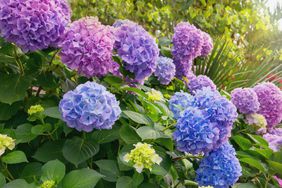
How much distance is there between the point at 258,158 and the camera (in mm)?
1531

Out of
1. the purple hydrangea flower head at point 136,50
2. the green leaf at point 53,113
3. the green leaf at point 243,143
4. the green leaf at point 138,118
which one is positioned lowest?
the green leaf at point 243,143

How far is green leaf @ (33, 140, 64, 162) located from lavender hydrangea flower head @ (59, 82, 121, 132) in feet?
0.49

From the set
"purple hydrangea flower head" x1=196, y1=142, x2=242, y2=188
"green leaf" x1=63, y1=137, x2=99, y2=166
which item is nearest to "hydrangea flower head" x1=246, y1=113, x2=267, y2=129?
"purple hydrangea flower head" x1=196, y1=142, x2=242, y2=188

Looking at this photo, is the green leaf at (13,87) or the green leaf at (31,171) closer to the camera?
the green leaf at (31,171)

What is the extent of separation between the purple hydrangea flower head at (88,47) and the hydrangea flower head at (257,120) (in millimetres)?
755

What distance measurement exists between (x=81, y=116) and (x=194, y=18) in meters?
3.53

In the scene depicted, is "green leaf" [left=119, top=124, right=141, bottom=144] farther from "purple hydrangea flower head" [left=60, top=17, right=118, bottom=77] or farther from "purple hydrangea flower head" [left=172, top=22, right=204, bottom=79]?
"purple hydrangea flower head" [left=172, top=22, right=204, bottom=79]

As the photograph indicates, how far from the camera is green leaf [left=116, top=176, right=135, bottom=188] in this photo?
1105 millimetres

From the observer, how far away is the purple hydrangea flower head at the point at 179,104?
4.29 feet

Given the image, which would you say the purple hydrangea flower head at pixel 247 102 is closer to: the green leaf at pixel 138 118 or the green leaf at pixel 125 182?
the green leaf at pixel 138 118

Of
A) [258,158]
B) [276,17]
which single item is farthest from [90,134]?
[276,17]

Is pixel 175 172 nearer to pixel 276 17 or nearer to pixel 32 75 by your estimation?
pixel 32 75

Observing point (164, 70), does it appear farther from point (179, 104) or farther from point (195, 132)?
point (195, 132)

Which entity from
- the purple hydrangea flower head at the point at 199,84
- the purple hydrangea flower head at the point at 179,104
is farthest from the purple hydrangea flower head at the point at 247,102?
the purple hydrangea flower head at the point at 179,104
